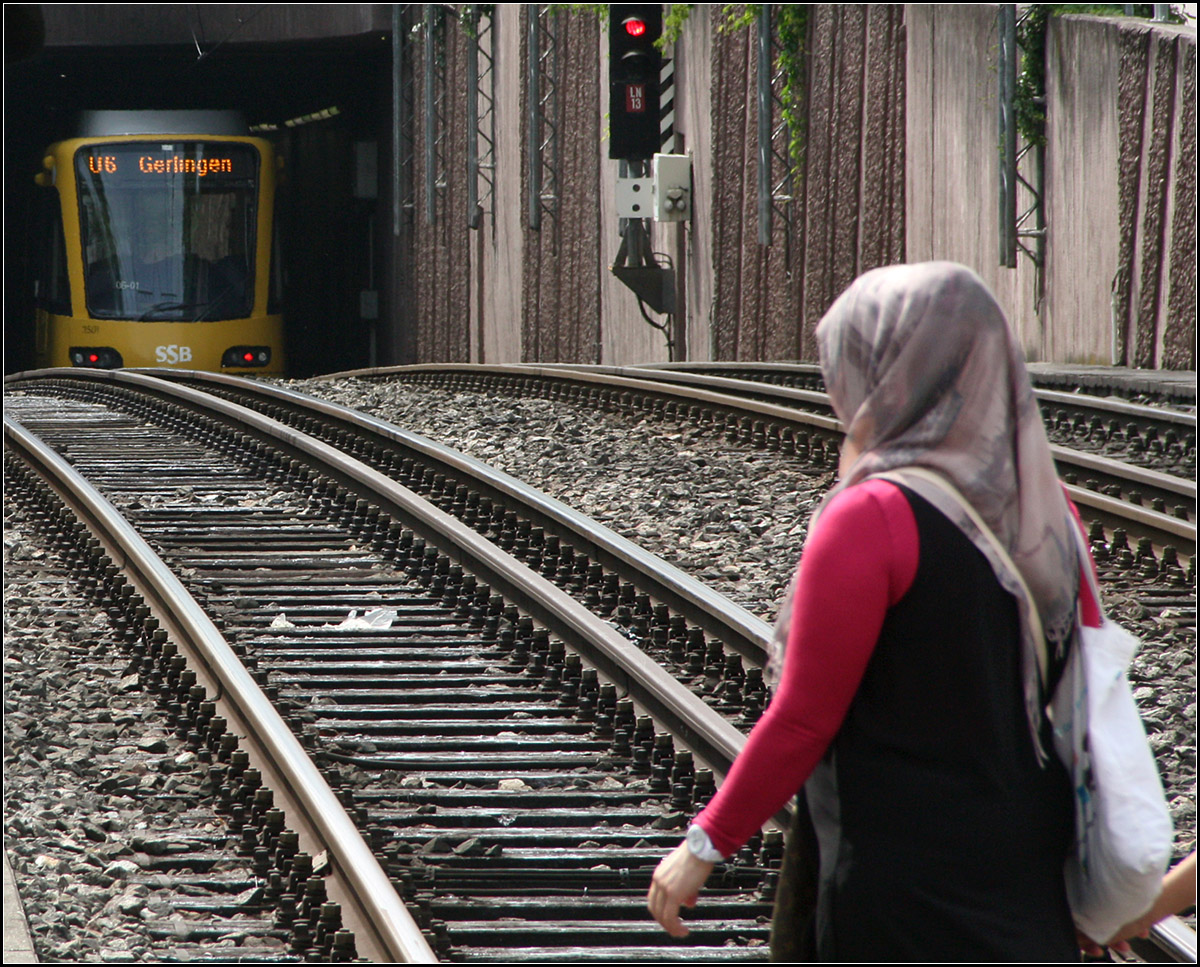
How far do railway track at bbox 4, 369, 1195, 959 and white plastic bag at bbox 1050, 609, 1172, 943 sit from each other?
1.37m

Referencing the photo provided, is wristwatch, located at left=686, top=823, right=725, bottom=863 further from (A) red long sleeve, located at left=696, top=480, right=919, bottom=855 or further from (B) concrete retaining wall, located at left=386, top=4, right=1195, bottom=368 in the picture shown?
(B) concrete retaining wall, located at left=386, top=4, right=1195, bottom=368

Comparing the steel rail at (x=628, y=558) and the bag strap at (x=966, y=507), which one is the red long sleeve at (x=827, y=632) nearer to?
the bag strap at (x=966, y=507)

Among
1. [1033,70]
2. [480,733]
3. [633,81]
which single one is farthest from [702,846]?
[633,81]

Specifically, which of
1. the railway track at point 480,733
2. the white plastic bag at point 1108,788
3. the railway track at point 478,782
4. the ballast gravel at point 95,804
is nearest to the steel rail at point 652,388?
the railway track at point 480,733

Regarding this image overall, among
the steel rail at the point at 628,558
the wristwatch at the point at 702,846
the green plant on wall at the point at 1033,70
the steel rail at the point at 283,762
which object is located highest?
the green plant on wall at the point at 1033,70

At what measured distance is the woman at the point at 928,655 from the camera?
1.74 m

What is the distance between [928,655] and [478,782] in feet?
7.94

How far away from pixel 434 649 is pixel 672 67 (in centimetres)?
1232

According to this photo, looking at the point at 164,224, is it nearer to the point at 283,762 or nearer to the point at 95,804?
the point at 95,804

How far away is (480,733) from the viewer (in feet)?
14.4

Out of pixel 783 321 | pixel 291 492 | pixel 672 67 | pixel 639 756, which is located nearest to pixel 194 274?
pixel 672 67

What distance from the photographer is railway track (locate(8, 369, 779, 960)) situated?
3307 mm

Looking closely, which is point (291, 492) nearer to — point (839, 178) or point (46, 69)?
point (839, 178)

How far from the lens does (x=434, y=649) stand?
5176 mm
